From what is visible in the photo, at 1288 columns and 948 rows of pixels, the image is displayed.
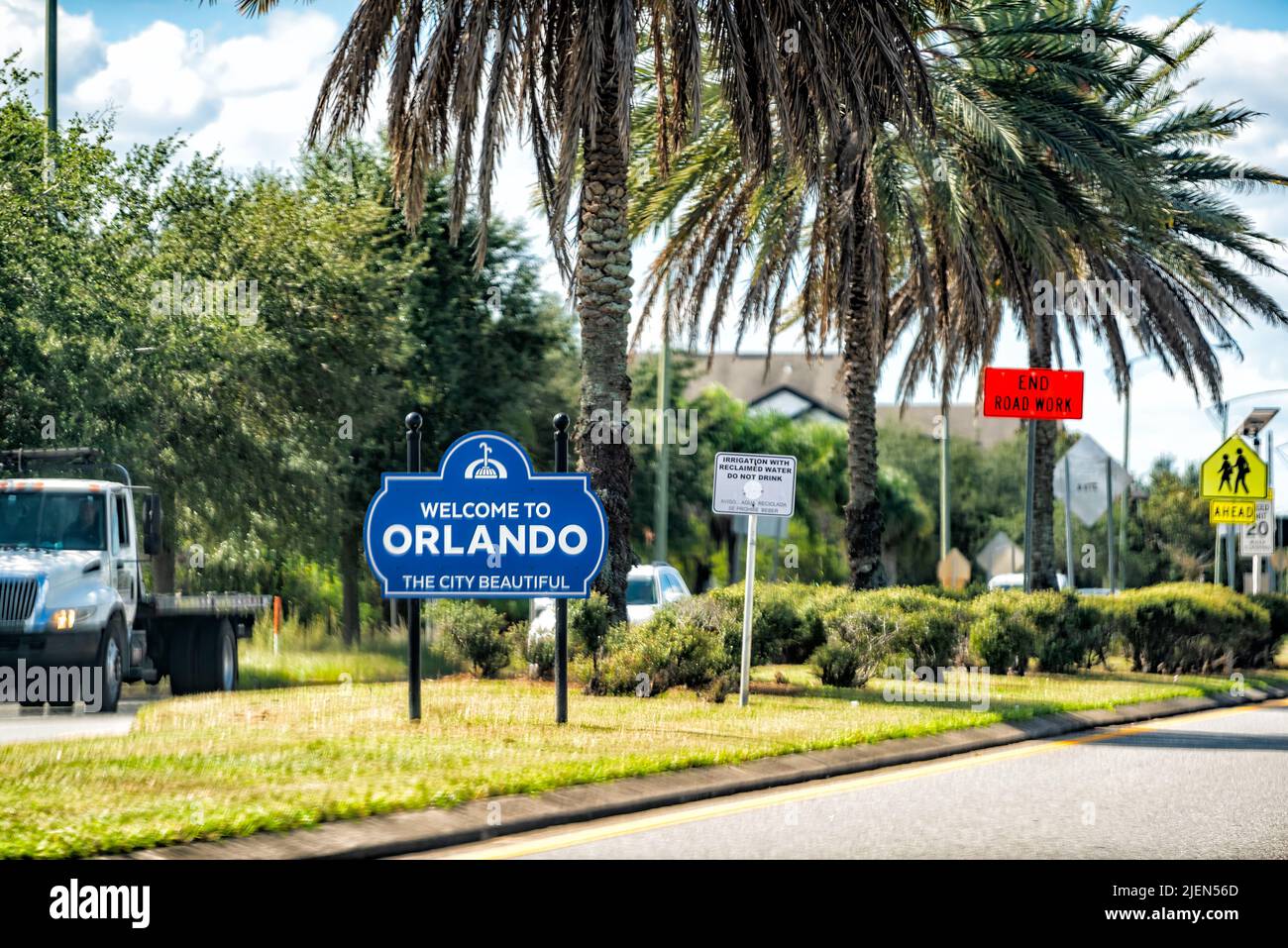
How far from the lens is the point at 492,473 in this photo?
13836mm

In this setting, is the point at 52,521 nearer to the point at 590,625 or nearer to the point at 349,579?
the point at 590,625

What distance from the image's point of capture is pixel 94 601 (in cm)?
1622

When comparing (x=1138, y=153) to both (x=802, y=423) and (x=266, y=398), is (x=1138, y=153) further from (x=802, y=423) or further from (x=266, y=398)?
(x=802, y=423)

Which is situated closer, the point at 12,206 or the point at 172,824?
the point at 172,824

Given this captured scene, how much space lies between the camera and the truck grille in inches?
616

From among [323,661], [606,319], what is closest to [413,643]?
[606,319]

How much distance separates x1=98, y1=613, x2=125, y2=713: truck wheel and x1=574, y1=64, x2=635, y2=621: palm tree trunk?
5.34 metres

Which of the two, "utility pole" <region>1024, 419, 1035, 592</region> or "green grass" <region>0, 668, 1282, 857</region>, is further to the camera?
"utility pole" <region>1024, 419, 1035, 592</region>

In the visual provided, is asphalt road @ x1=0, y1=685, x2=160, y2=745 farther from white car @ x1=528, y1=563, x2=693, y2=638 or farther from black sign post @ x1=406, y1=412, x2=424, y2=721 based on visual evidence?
white car @ x1=528, y1=563, x2=693, y2=638

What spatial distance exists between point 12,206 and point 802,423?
42456mm

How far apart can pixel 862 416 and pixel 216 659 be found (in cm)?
981

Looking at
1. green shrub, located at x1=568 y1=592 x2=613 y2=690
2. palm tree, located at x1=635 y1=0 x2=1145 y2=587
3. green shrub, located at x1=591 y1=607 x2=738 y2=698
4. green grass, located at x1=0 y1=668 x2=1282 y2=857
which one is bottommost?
green grass, located at x1=0 y1=668 x2=1282 y2=857

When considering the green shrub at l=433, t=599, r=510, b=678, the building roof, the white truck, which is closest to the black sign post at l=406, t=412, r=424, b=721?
the white truck

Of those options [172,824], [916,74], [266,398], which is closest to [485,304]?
[266,398]
